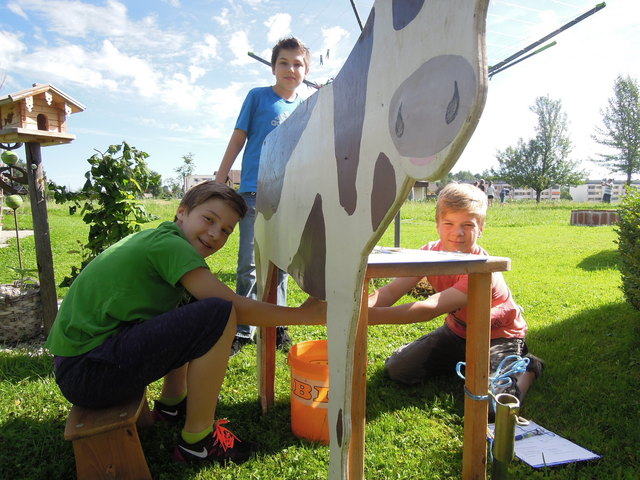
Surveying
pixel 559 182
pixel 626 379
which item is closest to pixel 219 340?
pixel 626 379

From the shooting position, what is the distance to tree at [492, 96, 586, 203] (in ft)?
131

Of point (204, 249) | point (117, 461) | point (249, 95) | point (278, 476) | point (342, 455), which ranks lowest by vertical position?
point (278, 476)

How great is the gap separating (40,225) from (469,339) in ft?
9.84

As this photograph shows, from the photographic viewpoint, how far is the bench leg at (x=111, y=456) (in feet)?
5.35

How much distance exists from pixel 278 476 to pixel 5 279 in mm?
5244

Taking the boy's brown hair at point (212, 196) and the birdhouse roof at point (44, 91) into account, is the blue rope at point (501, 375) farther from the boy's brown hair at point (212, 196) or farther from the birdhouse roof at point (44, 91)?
the birdhouse roof at point (44, 91)

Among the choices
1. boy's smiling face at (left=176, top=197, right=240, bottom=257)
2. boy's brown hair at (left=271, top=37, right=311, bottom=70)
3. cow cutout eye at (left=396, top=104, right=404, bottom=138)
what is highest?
boy's brown hair at (left=271, top=37, right=311, bottom=70)

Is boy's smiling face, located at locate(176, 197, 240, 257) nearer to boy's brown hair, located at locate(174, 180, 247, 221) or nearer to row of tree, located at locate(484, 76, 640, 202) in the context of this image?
boy's brown hair, located at locate(174, 180, 247, 221)

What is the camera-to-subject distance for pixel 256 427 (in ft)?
7.07

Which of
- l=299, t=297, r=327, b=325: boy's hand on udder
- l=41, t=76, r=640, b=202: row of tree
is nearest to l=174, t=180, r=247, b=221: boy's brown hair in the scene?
l=299, t=297, r=327, b=325: boy's hand on udder

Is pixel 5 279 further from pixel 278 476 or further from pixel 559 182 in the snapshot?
pixel 559 182

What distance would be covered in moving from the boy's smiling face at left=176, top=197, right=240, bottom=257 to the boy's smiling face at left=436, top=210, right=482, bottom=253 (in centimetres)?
109

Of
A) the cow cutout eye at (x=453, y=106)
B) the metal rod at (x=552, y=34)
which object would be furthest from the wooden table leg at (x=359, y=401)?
the metal rod at (x=552, y=34)

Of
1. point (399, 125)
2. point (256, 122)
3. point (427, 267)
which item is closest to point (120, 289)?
point (427, 267)
